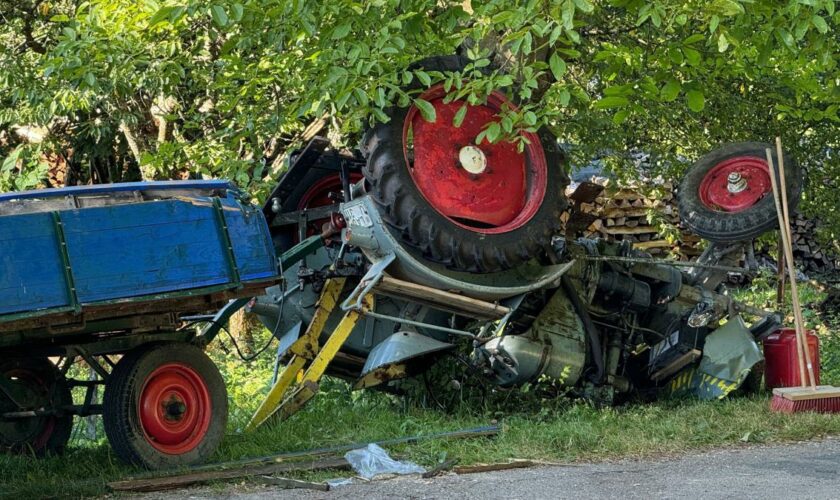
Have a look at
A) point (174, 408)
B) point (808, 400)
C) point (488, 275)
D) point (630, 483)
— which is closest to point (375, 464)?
point (174, 408)

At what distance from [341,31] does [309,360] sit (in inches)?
98.0

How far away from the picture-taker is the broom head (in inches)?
323

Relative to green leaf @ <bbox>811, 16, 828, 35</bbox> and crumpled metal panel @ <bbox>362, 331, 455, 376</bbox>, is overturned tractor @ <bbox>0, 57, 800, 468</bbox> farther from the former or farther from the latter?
green leaf @ <bbox>811, 16, 828, 35</bbox>

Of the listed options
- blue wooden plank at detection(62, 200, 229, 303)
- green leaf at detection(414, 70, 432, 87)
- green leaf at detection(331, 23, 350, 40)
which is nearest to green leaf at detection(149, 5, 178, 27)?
green leaf at detection(331, 23, 350, 40)

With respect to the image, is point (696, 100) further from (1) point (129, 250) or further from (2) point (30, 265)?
(2) point (30, 265)

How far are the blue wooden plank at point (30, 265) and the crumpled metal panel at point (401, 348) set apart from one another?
2462 mm

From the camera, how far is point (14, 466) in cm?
701

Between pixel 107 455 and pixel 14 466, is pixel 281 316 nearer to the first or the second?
pixel 107 455

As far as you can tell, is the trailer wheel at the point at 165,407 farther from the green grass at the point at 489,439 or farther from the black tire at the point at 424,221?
the black tire at the point at 424,221

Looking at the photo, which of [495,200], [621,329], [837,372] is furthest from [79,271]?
[837,372]

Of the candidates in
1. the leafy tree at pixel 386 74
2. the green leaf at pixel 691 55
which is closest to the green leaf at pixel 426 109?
the leafy tree at pixel 386 74

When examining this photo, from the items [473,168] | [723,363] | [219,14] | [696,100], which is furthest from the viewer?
[723,363]

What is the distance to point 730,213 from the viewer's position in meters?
9.20

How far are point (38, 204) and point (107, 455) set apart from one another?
1841 mm
